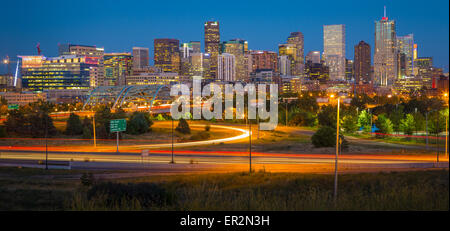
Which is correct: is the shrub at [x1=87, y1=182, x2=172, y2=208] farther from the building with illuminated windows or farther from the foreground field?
the building with illuminated windows

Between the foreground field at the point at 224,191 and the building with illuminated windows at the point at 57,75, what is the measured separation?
16882 cm

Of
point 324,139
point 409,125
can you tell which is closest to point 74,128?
point 324,139

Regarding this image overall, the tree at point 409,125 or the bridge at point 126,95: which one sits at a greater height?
the bridge at point 126,95

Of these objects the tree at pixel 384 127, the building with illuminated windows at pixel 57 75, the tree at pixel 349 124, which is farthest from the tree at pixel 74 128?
the building with illuminated windows at pixel 57 75

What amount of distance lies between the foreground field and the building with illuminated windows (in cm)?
16882

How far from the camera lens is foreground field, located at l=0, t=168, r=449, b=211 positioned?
25.9 feet

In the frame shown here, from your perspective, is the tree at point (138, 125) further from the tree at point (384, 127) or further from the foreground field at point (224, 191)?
the tree at point (384, 127)

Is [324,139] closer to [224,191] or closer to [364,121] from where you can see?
[364,121]

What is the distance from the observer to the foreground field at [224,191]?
7.89 metres

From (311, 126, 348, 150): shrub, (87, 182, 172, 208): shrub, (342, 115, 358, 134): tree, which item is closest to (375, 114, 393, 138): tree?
(342, 115, 358, 134): tree

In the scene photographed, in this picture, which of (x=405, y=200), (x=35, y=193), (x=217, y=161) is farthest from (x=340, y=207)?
(x=217, y=161)
